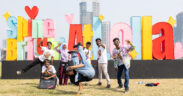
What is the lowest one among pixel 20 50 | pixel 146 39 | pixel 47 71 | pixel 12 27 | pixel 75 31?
pixel 47 71

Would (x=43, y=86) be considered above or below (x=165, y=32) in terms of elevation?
below

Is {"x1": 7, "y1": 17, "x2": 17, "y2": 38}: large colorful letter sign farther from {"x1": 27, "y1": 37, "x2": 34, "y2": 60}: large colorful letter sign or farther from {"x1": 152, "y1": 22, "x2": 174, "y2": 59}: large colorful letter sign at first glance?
{"x1": 152, "y1": 22, "x2": 174, "y2": 59}: large colorful letter sign

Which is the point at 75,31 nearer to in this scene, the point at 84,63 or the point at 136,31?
the point at 136,31

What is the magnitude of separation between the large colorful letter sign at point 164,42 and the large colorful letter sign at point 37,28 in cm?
646

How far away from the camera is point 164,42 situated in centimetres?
1259

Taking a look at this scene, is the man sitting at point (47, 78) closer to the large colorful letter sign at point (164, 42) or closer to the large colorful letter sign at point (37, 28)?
the large colorful letter sign at point (37, 28)

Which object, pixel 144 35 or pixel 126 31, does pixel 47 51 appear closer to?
pixel 126 31

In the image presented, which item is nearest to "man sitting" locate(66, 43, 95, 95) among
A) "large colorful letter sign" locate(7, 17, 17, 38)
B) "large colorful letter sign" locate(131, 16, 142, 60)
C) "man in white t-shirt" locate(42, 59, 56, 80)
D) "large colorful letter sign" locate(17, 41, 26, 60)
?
"man in white t-shirt" locate(42, 59, 56, 80)

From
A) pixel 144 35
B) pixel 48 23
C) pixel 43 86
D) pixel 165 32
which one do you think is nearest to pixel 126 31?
pixel 144 35

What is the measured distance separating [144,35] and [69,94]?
286 inches

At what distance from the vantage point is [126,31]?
12508 millimetres

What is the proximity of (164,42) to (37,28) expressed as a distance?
7323 mm

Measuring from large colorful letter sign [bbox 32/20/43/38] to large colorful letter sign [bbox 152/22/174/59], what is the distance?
6.46 metres

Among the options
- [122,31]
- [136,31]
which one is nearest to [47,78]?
[122,31]
